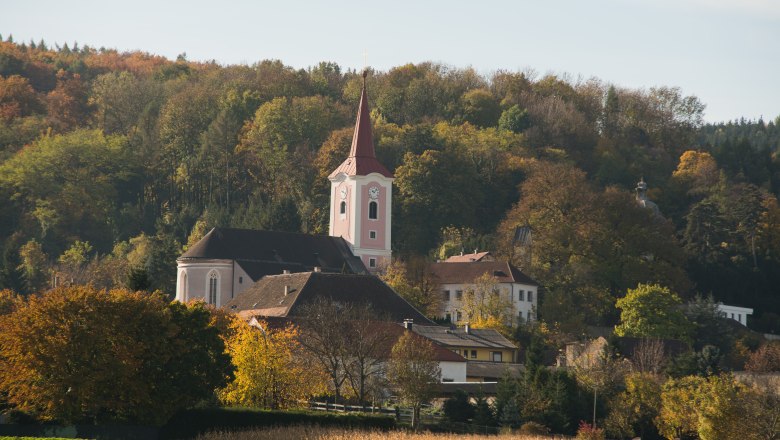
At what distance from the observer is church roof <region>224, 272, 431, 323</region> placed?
89.7 metres

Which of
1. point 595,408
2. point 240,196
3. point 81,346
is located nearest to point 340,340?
point 595,408

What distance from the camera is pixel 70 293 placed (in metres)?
62.1

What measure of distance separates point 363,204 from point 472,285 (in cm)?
1370

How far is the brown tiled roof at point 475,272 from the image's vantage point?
348ft

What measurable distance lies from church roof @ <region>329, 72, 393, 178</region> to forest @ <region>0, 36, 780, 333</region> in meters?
4.15

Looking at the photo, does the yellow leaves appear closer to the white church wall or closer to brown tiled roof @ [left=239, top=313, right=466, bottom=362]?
brown tiled roof @ [left=239, top=313, right=466, bottom=362]

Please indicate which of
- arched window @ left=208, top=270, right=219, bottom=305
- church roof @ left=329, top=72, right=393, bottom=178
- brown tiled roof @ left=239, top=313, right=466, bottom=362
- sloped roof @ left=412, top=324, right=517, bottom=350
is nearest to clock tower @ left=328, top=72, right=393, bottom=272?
church roof @ left=329, top=72, right=393, bottom=178

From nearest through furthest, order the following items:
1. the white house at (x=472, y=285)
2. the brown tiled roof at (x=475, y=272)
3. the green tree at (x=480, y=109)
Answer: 1. the white house at (x=472, y=285)
2. the brown tiled roof at (x=475, y=272)
3. the green tree at (x=480, y=109)

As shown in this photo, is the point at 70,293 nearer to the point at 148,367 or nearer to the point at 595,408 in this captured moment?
the point at 148,367

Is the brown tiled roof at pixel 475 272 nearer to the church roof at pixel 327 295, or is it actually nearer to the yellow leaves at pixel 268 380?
the church roof at pixel 327 295

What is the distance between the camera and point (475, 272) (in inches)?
4291

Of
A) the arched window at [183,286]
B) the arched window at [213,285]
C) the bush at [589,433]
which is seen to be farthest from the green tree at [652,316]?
the bush at [589,433]

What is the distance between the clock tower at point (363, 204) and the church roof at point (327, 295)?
2162 cm

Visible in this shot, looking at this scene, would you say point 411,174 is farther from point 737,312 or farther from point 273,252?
point 737,312
